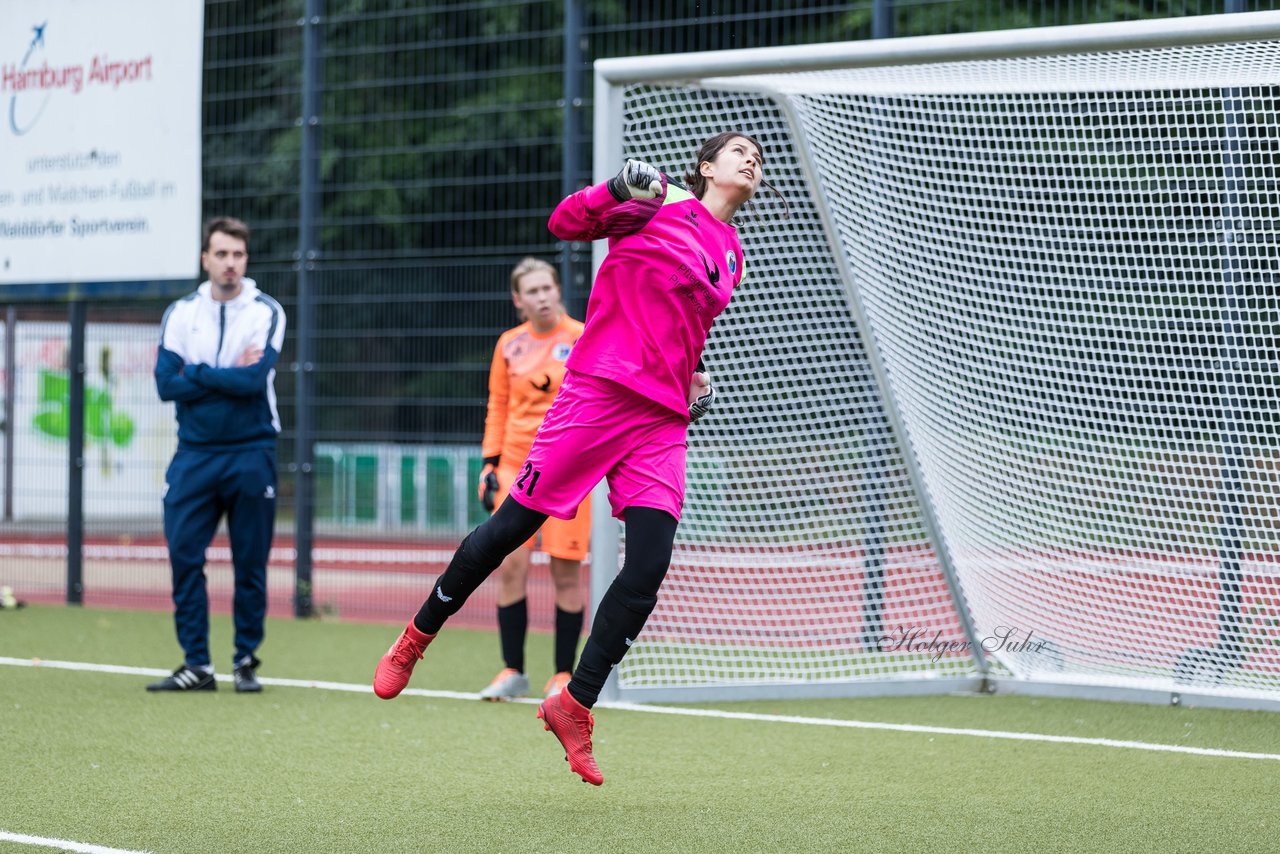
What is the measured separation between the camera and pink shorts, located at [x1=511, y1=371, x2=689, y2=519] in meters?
4.83

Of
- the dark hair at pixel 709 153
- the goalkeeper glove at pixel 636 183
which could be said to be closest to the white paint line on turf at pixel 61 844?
the goalkeeper glove at pixel 636 183

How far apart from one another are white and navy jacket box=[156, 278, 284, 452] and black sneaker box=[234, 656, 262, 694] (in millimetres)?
1020

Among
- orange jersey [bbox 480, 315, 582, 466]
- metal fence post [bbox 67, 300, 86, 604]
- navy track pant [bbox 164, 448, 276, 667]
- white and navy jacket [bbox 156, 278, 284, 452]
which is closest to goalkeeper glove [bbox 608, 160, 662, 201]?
orange jersey [bbox 480, 315, 582, 466]

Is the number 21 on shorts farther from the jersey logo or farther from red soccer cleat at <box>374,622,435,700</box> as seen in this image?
the jersey logo

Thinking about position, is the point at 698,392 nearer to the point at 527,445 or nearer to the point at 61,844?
the point at 61,844

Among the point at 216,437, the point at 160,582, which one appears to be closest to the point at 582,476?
the point at 216,437

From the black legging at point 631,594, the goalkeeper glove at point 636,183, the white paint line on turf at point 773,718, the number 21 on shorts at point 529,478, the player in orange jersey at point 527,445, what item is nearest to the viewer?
the goalkeeper glove at point 636,183

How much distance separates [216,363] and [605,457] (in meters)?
3.03

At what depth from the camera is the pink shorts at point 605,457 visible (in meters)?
4.83

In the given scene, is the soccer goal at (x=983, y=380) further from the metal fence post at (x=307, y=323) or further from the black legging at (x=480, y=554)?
the metal fence post at (x=307, y=323)

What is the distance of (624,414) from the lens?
15.9 feet

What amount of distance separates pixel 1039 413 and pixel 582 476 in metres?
3.07

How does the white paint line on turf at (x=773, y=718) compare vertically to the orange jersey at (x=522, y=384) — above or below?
below

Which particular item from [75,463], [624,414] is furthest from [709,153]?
[75,463]
